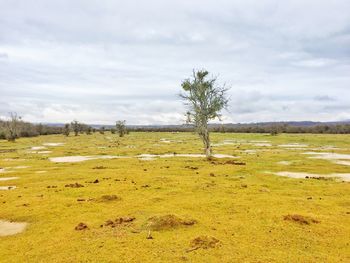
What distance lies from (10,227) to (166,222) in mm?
6516

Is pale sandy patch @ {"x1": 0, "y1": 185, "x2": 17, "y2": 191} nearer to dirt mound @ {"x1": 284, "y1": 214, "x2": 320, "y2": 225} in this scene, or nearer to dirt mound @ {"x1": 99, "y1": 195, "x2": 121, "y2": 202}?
dirt mound @ {"x1": 99, "y1": 195, "x2": 121, "y2": 202}

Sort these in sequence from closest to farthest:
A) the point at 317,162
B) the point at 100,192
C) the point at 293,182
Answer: the point at 100,192 < the point at 293,182 < the point at 317,162

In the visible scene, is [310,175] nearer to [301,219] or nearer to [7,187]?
[301,219]

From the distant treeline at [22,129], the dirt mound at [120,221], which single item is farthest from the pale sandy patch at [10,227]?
the distant treeline at [22,129]

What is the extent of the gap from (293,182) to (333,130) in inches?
4802

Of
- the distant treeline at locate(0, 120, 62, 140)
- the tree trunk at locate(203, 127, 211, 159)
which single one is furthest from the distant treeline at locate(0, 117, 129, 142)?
the tree trunk at locate(203, 127, 211, 159)

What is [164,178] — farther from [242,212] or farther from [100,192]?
[242,212]

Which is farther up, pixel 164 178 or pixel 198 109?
pixel 198 109

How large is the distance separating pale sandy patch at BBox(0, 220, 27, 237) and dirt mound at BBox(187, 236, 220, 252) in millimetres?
7194

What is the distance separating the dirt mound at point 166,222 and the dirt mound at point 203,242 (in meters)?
2.06

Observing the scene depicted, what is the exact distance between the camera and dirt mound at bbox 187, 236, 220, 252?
12066 millimetres

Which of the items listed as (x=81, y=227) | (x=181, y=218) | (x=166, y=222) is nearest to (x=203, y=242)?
(x=166, y=222)

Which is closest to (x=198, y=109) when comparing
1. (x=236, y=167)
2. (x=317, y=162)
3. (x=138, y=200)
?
(x=236, y=167)

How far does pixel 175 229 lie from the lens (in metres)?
14.2
